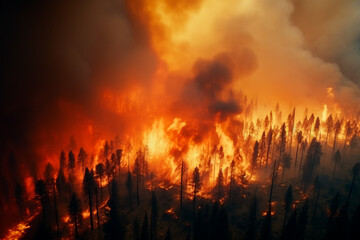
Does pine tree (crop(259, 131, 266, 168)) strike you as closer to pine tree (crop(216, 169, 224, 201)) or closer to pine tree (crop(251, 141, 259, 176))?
pine tree (crop(251, 141, 259, 176))

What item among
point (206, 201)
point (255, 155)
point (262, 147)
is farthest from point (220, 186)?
point (262, 147)

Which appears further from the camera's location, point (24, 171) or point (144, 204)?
point (24, 171)

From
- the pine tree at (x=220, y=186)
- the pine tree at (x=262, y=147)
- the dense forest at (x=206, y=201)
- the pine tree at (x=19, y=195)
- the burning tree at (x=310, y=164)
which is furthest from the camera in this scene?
the pine tree at (x=262, y=147)

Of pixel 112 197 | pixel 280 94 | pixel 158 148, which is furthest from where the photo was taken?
pixel 280 94

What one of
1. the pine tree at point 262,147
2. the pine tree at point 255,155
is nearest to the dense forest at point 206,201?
the pine tree at point 262,147

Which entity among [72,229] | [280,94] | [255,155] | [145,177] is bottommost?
[72,229]

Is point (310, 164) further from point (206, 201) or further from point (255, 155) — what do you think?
point (206, 201)

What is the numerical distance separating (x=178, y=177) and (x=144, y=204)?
1665cm

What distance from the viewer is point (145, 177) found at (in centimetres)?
8262

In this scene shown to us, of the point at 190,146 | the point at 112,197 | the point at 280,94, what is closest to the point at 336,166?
the point at 190,146

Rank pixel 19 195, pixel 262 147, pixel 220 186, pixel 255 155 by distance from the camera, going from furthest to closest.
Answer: pixel 262 147 < pixel 255 155 < pixel 220 186 < pixel 19 195

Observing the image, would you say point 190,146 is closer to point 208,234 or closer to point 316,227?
point 208,234

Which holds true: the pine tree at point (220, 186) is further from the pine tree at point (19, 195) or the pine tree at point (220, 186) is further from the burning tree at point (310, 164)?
the pine tree at point (19, 195)

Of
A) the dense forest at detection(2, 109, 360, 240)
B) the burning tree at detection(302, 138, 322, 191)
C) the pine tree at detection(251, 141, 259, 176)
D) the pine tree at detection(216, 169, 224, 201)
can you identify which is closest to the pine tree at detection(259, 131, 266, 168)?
the dense forest at detection(2, 109, 360, 240)
